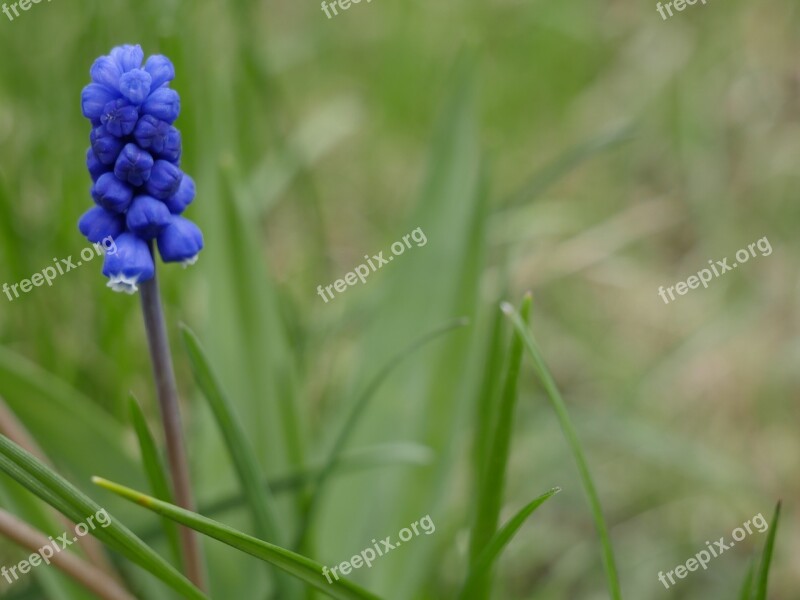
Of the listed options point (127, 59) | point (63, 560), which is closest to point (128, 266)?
point (127, 59)

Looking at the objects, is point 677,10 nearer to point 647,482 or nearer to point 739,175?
point 739,175

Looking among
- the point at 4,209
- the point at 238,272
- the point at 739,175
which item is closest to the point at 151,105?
the point at 238,272

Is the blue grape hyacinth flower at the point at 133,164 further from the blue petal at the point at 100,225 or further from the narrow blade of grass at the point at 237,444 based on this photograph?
the narrow blade of grass at the point at 237,444

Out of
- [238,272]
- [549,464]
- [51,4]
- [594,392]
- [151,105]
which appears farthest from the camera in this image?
[51,4]

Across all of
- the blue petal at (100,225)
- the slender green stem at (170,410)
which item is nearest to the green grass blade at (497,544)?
the slender green stem at (170,410)

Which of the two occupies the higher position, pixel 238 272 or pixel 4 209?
pixel 4 209

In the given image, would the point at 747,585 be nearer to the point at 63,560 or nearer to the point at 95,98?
the point at 63,560

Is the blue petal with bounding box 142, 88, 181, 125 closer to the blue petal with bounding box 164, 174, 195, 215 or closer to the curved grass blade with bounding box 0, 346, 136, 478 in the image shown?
the blue petal with bounding box 164, 174, 195, 215
